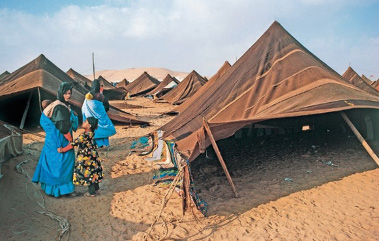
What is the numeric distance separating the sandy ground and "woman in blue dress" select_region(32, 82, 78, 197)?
210 millimetres

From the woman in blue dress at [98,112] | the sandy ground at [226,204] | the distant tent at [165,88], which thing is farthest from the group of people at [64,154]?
the distant tent at [165,88]

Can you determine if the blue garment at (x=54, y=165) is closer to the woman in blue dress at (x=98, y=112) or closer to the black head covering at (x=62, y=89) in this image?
the black head covering at (x=62, y=89)

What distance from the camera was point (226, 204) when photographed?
3732 millimetres

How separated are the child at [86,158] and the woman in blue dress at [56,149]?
112 millimetres

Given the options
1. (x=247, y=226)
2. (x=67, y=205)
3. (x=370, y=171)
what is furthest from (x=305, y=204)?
(x=67, y=205)

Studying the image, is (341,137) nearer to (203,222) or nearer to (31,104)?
(203,222)

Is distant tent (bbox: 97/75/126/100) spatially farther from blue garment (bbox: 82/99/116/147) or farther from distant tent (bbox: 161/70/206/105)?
blue garment (bbox: 82/99/116/147)

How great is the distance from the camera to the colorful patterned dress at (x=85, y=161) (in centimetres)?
383

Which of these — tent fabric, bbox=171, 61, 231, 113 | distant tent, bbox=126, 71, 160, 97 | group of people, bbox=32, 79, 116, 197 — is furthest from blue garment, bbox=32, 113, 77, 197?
distant tent, bbox=126, 71, 160, 97

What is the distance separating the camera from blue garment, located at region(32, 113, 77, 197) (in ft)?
12.4

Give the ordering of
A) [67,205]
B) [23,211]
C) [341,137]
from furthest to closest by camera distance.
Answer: [341,137] → [67,205] → [23,211]

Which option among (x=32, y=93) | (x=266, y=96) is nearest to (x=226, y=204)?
(x=266, y=96)

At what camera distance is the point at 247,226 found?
3.19 meters

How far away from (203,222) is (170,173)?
1219 millimetres
